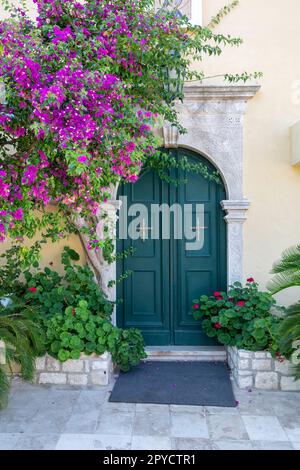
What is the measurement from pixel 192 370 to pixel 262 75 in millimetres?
3446

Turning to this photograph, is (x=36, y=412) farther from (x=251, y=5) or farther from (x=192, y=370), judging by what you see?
(x=251, y=5)

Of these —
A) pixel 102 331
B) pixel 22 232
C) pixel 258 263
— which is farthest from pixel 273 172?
pixel 22 232

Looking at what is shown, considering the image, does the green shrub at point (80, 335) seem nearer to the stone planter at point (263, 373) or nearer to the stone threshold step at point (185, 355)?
the stone threshold step at point (185, 355)

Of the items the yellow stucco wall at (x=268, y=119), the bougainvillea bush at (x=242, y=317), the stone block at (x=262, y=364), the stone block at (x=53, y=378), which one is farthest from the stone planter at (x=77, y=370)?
the yellow stucco wall at (x=268, y=119)

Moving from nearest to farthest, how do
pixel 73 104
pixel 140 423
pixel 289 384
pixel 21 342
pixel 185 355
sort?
pixel 73 104
pixel 140 423
pixel 21 342
pixel 289 384
pixel 185 355

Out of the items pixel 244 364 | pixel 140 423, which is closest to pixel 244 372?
pixel 244 364

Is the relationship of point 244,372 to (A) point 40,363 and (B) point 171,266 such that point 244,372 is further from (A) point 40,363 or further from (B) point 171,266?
(A) point 40,363

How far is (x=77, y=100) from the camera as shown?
2.68 meters

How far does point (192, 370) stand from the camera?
13.7 feet

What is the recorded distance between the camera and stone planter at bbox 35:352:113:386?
12.2ft

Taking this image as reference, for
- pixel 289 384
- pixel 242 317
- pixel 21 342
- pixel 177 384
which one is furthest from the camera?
pixel 242 317

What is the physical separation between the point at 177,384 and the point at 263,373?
85 centimetres

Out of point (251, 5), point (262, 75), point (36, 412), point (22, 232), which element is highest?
point (251, 5)

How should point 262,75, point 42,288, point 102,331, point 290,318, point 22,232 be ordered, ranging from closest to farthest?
1. point 22,232
2. point 290,318
3. point 102,331
4. point 42,288
5. point 262,75
